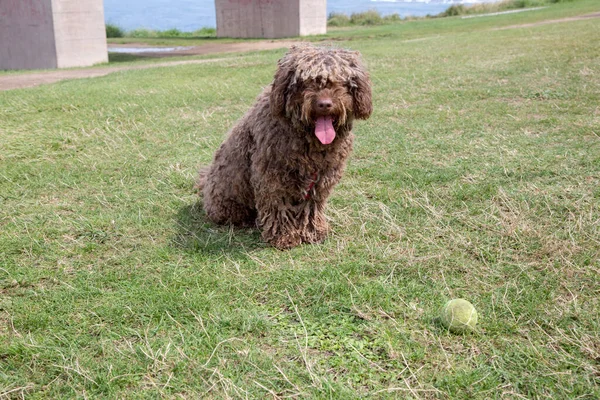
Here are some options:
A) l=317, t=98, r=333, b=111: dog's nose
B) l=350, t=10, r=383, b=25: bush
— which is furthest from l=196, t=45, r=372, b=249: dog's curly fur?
l=350, t=10, r=383, b=25: bush

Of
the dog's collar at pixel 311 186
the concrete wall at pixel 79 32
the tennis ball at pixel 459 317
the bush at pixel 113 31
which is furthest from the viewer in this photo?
the bush at pixel 113 31

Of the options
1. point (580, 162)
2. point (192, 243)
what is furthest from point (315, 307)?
point (580, 162)

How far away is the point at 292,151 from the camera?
4465 millimetres

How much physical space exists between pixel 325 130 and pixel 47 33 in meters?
16.8

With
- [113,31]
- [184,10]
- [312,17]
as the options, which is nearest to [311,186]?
[312,17]

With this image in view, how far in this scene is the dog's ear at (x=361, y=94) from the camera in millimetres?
4332

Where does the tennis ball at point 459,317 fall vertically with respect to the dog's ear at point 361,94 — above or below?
below

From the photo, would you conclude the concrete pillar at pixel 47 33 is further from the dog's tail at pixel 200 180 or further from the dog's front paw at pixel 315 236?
the dog's front paw at pixel 315 236

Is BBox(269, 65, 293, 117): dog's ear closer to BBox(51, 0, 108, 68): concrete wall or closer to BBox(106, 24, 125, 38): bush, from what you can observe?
BBox(51, 0, 108, 68): concrete wall

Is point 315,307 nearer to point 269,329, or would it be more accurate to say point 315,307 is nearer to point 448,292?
point 269,329

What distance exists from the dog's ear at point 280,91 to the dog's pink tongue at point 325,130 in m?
0.31

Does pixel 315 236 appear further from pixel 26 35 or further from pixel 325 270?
pixel 26 35

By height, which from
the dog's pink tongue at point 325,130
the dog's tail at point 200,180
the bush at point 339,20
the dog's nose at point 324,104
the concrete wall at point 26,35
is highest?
the bush at point 339,20

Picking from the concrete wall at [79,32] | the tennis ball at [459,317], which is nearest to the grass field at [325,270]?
the tennis ball at [459,317]
